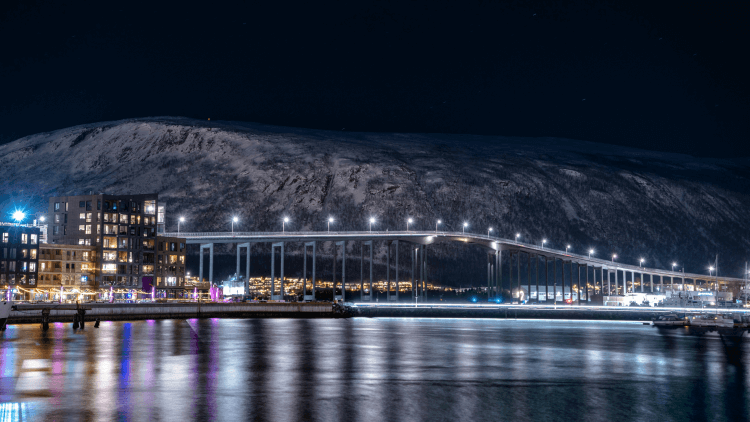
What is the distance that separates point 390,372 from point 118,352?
22.3m

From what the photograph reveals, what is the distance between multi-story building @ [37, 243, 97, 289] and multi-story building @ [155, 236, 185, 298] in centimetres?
1599

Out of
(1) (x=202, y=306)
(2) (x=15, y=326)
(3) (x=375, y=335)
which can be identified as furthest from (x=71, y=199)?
(3) (x=375, y=335)

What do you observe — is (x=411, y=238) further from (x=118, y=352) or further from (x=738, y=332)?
(x=118, y=352)

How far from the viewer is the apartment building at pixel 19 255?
433 feet

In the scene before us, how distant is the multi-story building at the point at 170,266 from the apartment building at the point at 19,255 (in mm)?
31063

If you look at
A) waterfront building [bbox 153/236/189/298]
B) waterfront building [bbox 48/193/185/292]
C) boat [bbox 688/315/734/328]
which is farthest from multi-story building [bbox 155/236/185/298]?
boat [bbox 688/315/734/328]

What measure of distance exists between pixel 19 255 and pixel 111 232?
24239 millimetres

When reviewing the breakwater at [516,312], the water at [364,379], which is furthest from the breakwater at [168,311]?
the water at [364,379]

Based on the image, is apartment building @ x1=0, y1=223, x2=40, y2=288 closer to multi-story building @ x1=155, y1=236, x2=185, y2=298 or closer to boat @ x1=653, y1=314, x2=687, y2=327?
multi-story building @ x1=155, y1=236, x2=185, y2=298

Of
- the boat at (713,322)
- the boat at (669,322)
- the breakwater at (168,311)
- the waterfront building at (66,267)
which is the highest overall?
the waterfront building at (66,267)

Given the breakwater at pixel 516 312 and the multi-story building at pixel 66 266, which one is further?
the multi-story building at pixel 66 266

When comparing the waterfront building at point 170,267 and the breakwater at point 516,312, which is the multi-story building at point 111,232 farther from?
the breakwater at point 516,312

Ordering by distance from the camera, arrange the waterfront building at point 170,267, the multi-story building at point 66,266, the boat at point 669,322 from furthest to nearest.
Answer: the waterfront building at point 170,267 < the multi-story building at point 66,266 < the boat at point 669,322

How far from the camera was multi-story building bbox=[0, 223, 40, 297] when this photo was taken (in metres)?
132
